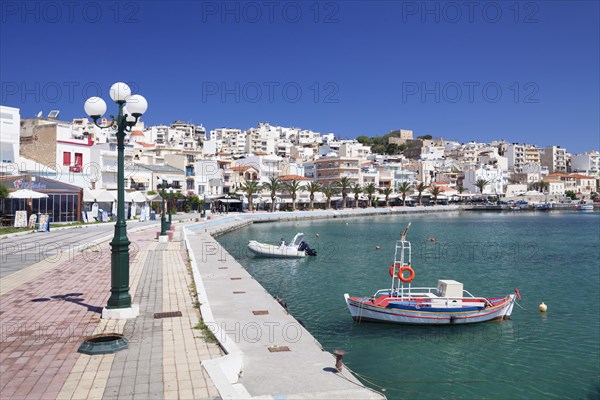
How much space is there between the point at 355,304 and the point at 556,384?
19.2 ft

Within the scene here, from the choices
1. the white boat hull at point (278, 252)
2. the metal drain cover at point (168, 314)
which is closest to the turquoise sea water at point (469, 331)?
the white boat hull at point (278, 252)

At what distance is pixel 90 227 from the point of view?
3834cm

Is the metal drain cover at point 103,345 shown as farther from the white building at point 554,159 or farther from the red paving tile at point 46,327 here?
the white building at point 554,159

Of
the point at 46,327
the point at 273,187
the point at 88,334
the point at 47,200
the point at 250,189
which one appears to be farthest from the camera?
the point at 273,187

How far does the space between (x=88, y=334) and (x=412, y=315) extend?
9.31 meters

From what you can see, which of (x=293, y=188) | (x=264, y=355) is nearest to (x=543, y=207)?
(x=293, y=188)

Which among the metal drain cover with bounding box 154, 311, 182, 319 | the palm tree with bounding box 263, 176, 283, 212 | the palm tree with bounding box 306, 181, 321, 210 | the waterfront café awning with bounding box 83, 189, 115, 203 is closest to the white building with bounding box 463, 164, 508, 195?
the palm tree with bounding box 306, 181, 321, 210

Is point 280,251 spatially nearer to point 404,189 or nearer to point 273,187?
point 273,187

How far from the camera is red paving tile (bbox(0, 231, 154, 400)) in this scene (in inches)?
274

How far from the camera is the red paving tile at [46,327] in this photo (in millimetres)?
6957

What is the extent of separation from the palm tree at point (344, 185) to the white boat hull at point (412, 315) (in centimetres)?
8356

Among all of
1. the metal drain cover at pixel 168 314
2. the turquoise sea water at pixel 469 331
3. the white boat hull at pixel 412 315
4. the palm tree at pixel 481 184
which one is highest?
the palm tree at pixel 481 184

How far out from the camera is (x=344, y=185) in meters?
98.4

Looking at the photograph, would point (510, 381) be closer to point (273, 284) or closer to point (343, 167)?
point (273, 284)
